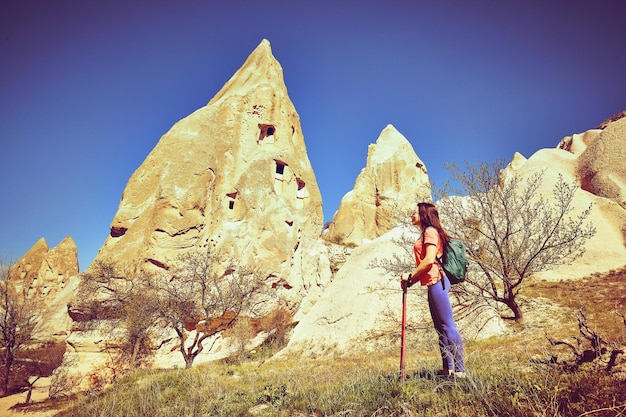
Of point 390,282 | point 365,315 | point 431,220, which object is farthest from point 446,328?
point 390,282

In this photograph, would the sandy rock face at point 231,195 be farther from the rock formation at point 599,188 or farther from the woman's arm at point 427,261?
the woman's arm at point 427,261

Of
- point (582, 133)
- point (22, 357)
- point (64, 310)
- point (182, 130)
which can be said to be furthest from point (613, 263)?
point (64, 310)

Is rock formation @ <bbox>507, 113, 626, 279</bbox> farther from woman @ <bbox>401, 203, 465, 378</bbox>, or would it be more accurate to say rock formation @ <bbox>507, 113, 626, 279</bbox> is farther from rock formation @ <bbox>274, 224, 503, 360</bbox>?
woman @ <bbox>401, 203, 465, 378</bbox>

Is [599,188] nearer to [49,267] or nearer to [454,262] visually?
[454,262]

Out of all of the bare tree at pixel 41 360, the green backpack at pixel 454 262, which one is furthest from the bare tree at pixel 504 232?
the bare tree at pixel 41 360

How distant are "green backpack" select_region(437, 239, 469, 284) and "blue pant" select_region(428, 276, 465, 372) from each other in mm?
102

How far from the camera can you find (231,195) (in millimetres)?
22094

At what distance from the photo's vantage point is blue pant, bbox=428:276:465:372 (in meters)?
3.12

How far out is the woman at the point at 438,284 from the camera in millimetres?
3207

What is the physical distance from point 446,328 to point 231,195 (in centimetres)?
2021

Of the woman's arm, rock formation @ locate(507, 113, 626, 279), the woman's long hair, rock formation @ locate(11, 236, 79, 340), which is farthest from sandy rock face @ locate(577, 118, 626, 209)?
rock formation @ locate(11, 236, 79, 340)

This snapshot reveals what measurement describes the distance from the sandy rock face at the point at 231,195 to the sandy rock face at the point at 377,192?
12.7 metres

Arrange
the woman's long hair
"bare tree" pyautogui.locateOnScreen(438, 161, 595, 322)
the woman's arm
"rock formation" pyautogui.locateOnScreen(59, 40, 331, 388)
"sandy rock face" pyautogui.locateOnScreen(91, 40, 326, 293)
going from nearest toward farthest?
the woman's arm, the woman's long hair, "bare tree" pyautogui.locateOnScreen(438, 161, 595, 322), "rock formation" pyautogui.locateOnScreen(59, 40, 331, 388), "sandy rock face" pyautogui.locateOnScreen(91, 40, 326, 293)

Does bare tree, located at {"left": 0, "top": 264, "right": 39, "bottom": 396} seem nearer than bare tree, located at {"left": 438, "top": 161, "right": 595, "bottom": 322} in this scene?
No
